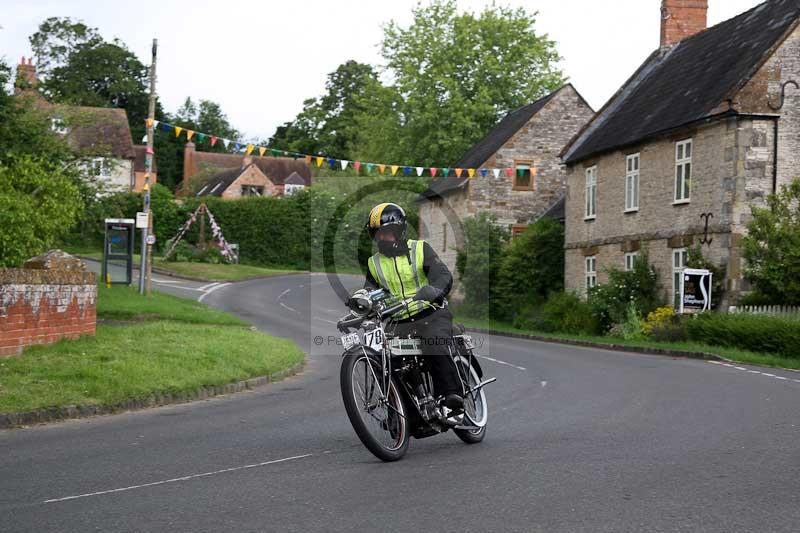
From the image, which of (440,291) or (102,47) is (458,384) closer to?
(440,291)

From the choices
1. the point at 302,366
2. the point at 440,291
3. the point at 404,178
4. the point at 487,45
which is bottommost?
the point at 302,366

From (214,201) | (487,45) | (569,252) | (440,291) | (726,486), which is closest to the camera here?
(726,486)

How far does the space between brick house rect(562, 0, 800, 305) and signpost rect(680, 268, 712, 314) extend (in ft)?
2.67

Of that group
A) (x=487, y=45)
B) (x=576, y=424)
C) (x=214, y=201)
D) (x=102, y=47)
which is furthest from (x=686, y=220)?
(x=102, y=47)

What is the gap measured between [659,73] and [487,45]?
79.8 feet

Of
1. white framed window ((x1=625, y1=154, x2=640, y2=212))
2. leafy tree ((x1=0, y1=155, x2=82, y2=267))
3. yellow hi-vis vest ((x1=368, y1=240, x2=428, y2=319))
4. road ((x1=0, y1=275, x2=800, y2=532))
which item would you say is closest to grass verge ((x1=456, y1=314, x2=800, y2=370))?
white framed window ((x1=625, y1=154, x2=640, y2=212))

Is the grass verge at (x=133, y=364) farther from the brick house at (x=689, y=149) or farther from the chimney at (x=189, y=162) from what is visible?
the chimney at (x=189, y=162)

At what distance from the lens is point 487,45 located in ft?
195

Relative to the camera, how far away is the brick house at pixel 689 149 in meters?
27.4

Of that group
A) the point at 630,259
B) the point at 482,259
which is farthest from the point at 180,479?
the point at 482,259

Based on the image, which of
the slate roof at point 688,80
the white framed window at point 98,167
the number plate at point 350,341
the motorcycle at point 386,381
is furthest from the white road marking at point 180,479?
the white framed window at point 98,167

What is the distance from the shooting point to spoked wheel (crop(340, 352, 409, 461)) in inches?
305

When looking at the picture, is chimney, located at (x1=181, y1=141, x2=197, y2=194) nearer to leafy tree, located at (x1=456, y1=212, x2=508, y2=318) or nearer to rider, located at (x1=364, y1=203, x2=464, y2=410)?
leafy tree, located at (x1=456, y1=212, x2=508, y2=318)

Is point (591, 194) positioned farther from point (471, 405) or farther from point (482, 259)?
point (471, 405)
